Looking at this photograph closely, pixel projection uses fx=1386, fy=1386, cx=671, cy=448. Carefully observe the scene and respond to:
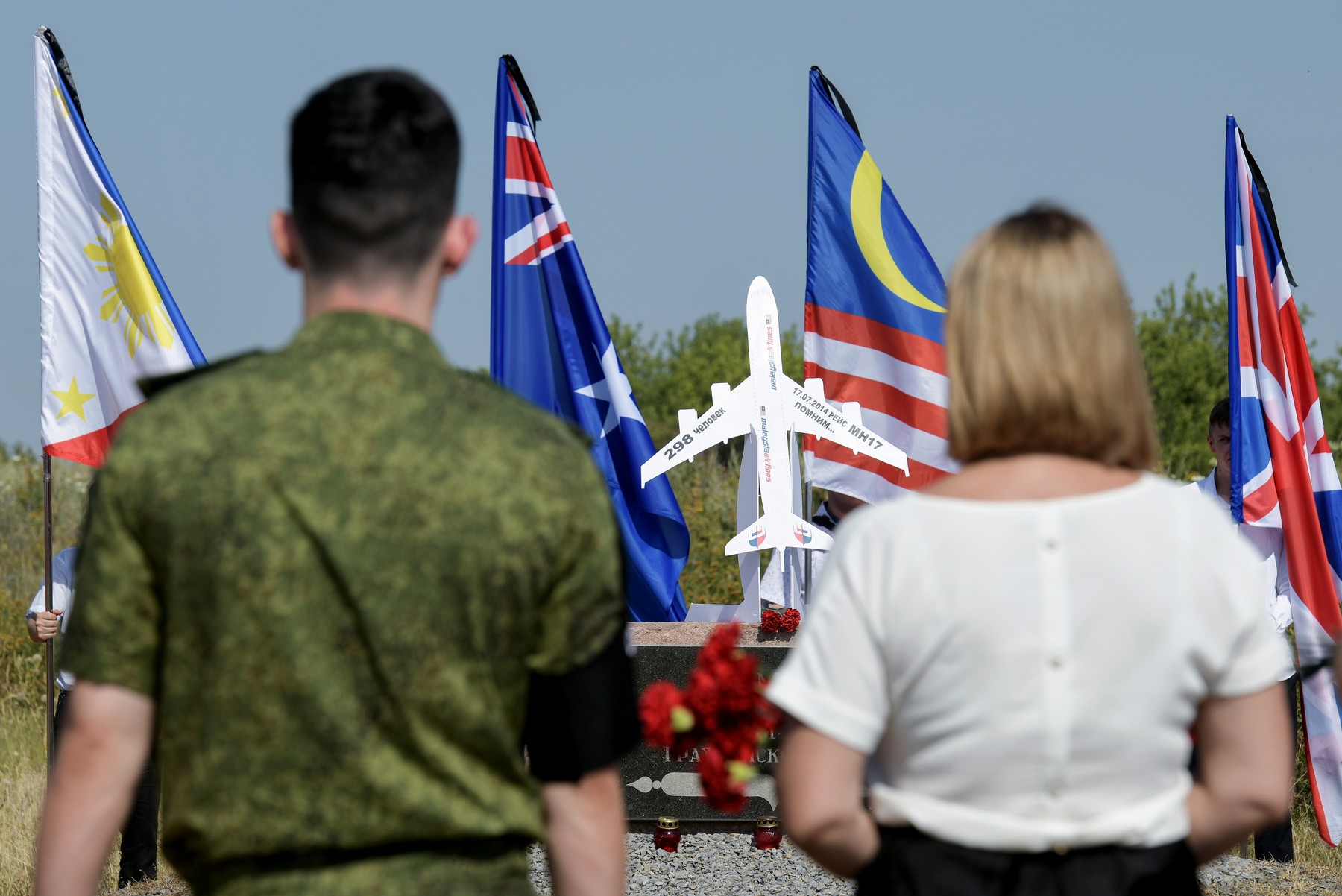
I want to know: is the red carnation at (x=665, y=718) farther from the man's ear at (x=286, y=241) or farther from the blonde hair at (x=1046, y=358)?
the man's ear at (x=286, y=241)

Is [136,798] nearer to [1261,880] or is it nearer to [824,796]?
[1261,880]

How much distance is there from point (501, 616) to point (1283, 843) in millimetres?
6730

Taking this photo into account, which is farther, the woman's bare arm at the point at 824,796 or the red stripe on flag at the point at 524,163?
the red stripe on flag at the point at 524,163

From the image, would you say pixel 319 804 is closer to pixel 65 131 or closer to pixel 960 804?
pixel 960 804

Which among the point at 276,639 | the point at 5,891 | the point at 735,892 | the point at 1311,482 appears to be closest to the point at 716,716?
the point at 276,639

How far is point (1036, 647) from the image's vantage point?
1.78 metres

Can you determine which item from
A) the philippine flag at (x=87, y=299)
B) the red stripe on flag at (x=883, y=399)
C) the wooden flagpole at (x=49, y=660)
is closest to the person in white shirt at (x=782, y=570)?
the red stripe on flag at (x=883, y=399)

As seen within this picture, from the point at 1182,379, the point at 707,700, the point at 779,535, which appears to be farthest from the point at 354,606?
the point at 1182,379

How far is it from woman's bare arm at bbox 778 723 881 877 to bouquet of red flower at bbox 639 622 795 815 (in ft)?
1.17

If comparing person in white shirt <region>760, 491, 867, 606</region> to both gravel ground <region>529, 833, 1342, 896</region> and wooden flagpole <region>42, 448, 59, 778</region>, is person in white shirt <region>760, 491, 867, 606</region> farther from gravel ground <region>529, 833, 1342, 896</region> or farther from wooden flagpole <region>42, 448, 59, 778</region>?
wooden flagpole <region>42, 448, 59, 778</region>

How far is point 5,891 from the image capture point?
6.32m

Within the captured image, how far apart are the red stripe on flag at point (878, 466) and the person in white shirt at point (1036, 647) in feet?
20.9


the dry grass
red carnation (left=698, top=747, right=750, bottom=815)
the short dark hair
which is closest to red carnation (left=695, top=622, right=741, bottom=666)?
red carnation (left=698, top=747, right=750, bottom=815)

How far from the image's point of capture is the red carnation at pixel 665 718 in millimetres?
2229
